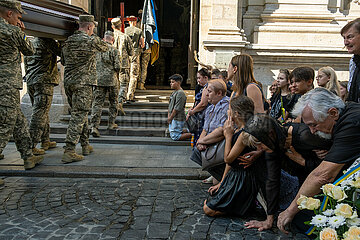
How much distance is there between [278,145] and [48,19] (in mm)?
4011

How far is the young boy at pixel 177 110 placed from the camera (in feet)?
22.5

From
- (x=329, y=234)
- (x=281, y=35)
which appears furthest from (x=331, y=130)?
(x=281, y=35)

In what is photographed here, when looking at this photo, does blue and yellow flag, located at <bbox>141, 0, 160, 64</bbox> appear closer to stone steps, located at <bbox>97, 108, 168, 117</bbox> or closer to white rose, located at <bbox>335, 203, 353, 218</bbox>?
stone steps, located at <bbox>97, 108, 168, 117</bbox>

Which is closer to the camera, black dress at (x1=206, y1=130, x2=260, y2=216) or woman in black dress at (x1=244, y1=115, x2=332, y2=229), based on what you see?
woman in black dress at (x1=244, y1=115, x2=332, y2=229)

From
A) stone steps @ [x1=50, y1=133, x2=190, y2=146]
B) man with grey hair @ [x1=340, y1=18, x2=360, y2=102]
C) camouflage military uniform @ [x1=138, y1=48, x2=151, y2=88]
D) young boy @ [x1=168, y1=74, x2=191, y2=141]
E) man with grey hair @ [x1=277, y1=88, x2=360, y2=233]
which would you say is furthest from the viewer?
camouflage military uniform @ [x1=138, y1=48, x2=151, y2=88]

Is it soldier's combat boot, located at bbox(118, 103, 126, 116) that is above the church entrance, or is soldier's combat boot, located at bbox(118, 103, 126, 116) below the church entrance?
below

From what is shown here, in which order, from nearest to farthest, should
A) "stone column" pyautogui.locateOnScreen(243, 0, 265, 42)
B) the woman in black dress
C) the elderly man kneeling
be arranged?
1. the woman in black dress
2. the elderly man kneeling
3. "stone column" pyautogui.locateOnScreen(243, 0, 265, 42)

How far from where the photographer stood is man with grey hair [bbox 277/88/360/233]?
2.44 metres

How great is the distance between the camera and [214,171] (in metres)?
3.89

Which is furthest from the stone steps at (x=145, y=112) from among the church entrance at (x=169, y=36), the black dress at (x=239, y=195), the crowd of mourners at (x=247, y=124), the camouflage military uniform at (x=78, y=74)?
the church entrance at (x=169, y=36)

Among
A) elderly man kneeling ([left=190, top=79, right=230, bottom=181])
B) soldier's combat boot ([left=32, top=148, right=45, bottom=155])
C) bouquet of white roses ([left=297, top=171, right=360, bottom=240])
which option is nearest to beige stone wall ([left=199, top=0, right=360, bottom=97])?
elderly man kneeling ([left=190, top=79, right=230, bottom=181])

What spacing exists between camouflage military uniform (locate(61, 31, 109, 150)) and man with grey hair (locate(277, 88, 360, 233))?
12.3ft

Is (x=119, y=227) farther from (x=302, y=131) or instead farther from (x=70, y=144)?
(x=70, y=144)

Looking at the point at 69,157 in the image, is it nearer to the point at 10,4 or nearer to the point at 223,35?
the point at 10,4
